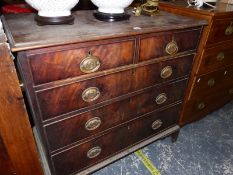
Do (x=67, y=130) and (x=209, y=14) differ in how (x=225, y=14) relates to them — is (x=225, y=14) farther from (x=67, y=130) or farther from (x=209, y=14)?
(x=67, y=130)

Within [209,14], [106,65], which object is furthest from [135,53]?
[209,14]

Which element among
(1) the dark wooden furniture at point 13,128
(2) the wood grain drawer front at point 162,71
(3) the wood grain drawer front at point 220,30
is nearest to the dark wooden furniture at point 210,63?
(3) the wood grain drawer front at point 220,30

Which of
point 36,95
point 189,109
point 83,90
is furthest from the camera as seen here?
point 189,109

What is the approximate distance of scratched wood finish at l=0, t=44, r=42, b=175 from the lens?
0.71m

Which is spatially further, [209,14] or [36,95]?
[209,14]

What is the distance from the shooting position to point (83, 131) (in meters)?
1.08

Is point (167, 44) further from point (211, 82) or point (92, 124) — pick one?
point (211, 82)

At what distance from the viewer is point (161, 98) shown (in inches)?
51.9

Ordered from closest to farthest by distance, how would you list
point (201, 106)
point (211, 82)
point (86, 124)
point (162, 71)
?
point (86, 124) < point (162, 71) < point (211, 82) < point (201, 106)

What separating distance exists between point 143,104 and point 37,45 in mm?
740

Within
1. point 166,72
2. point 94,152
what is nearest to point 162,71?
point 166,72

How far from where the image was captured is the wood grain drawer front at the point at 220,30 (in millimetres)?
1236

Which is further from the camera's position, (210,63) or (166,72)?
(210,63)

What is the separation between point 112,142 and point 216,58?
94cm
